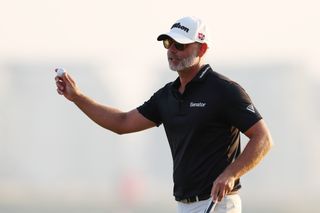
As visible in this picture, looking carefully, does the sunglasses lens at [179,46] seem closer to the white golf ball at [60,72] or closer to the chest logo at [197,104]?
the chest logo at [197,104]

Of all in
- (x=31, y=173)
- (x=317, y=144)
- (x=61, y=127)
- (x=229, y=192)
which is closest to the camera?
(x=229, y=192)

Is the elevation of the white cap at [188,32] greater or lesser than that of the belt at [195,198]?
greater

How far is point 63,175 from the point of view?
52.8 meters

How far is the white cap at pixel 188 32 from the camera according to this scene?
11328 mm

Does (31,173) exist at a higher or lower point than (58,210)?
higher

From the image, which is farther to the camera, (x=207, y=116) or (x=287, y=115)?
(x=287, y=115)

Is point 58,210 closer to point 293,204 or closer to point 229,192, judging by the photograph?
point 293,204

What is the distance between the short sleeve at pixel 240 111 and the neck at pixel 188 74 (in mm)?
500

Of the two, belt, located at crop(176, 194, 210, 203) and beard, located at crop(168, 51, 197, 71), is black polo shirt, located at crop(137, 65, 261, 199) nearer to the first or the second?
belt, located at crop(176, 194, 210, 203)

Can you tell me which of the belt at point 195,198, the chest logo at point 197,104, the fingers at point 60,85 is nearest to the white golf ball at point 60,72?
the fingers at point 60,85

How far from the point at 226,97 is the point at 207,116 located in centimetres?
21

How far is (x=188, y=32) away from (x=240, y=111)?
0.91 metres

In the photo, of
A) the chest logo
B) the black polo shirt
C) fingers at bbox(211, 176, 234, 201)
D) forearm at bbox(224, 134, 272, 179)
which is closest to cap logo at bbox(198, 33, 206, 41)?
the black polo shirt

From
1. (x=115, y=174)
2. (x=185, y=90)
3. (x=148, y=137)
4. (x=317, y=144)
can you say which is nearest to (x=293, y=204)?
(x=317, y=144)
